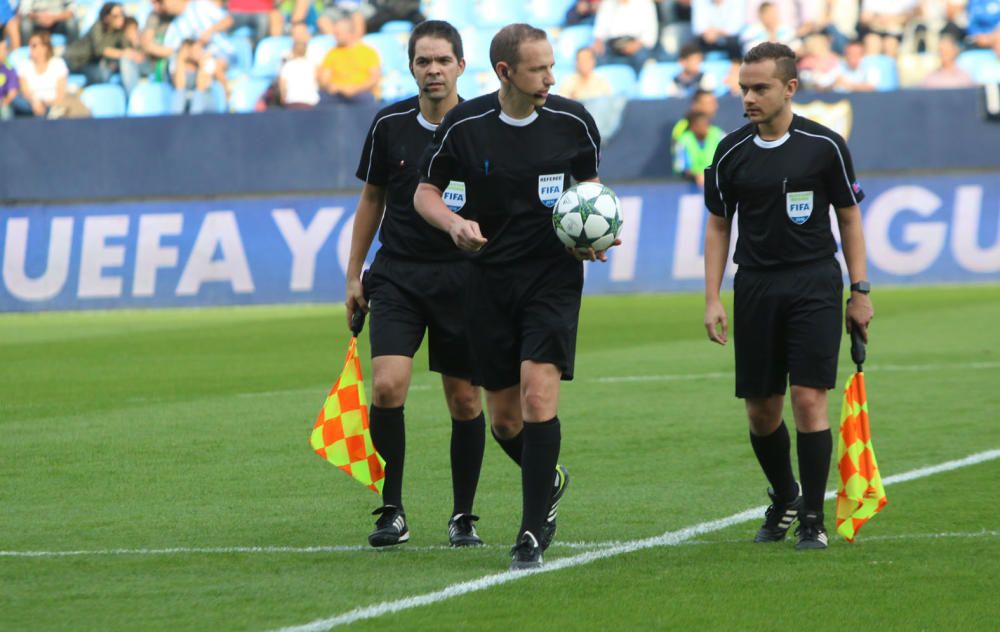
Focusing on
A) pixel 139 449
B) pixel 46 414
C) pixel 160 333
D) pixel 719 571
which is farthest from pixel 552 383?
pixel 160 333

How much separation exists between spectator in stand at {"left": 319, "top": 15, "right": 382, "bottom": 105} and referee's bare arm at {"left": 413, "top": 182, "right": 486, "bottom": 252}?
15.0m

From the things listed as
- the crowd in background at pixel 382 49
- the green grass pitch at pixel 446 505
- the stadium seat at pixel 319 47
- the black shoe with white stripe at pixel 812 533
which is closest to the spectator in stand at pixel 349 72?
the crowd in background at pixel 382 49

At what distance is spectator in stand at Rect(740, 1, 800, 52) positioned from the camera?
21438 millimetres

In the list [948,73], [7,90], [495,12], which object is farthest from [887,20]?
[7,90]

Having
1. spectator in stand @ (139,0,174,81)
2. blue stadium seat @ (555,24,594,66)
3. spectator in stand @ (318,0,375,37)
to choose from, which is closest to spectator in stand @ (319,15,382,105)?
spectator in stand @ (318,0,375,37)

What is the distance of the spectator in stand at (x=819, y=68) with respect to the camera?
20.9 meters

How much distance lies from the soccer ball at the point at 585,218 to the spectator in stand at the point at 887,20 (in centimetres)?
1657

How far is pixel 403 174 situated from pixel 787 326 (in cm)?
156

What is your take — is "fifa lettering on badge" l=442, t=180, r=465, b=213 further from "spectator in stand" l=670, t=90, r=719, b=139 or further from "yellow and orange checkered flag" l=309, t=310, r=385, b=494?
"spectator in stand" l=670, t=90, r=719, b=139

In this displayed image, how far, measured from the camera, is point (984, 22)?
71.5 feet

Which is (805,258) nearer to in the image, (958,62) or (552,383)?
(552,383)

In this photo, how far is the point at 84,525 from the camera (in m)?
6.93

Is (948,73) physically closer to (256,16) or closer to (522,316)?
(256,16)

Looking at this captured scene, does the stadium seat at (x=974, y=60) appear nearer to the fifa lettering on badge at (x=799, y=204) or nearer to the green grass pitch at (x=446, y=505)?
the green grass pitch at (x=446, y=505)
